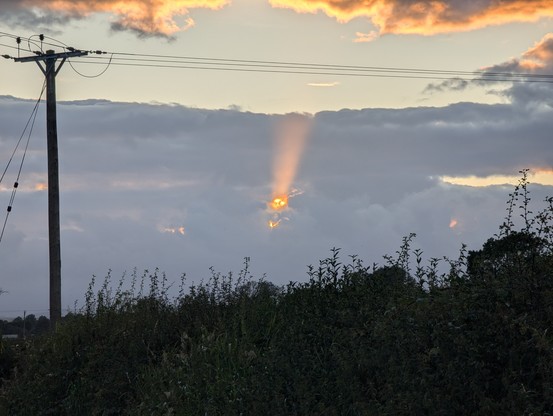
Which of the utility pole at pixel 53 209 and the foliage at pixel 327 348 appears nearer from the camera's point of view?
the foliage at pixel 327 348

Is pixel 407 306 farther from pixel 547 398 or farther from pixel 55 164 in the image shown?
pixel 55 164

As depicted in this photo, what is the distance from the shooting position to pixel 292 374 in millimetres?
9336

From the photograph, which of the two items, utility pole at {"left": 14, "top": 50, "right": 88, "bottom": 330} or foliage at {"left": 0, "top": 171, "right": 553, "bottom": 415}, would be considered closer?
foliage at {"left": 0, "top": 171, "right": 553, "bottom": 415}

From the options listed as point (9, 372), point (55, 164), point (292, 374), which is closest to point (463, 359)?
point (292, 374)

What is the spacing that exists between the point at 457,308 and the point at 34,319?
37155 mm

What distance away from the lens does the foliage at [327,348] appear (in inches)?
311

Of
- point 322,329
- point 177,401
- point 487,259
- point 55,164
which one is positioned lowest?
point 177,401

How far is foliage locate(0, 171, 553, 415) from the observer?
7.89 meters

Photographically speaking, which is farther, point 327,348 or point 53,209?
point 53,209

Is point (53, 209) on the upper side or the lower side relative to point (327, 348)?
upper

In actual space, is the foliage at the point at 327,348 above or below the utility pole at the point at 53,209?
below

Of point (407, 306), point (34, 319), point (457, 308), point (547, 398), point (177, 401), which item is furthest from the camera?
point (34, 319)

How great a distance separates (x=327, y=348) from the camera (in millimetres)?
9953

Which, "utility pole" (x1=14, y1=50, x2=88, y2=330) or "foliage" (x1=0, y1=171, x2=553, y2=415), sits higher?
"utility pole" (x1=14, y1=50, x2=88, y2=330)
